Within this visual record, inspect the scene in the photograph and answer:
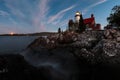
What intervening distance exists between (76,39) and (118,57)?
17.9 m

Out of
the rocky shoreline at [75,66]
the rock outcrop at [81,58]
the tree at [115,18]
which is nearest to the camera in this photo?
the rocky shoreline at [75,66]

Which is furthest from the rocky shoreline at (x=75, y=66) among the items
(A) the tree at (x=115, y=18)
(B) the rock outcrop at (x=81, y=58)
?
(A) the tree at (x=115, y=18)

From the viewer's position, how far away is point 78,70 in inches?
950

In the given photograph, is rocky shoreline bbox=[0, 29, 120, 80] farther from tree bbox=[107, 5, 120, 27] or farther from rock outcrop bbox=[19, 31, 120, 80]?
tree bbox=[107, 5, 120, 27]

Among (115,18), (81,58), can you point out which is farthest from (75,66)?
(115,18)

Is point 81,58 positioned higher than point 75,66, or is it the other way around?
point 81,58

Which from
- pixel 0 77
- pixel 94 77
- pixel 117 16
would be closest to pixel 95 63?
pixel 94 77

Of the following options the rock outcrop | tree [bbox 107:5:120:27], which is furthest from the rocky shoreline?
tree [bbox 107:5:120:27]

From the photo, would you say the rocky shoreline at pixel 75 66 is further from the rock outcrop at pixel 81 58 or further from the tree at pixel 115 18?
the tree at pixel 115 18

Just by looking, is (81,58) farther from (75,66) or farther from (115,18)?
(115,18)

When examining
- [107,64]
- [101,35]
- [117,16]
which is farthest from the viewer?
[117,16]

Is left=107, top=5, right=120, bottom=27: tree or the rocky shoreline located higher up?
left=107, top=5, right=120, bottom=27: tree

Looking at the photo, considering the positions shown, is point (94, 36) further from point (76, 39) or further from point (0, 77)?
point (0, 77)

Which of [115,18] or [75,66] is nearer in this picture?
[75,66]
